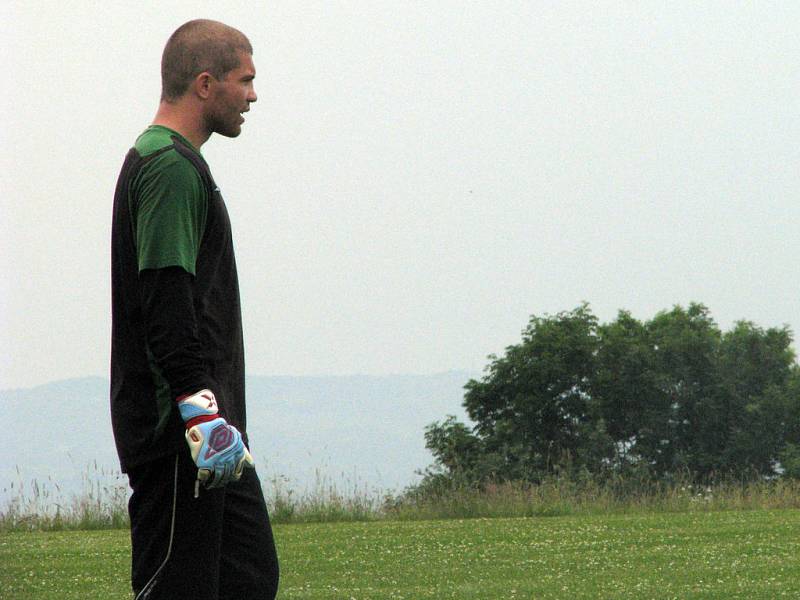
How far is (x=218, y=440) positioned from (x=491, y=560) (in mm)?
7586

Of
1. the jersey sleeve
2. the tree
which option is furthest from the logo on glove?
the tree

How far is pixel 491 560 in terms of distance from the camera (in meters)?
10.5

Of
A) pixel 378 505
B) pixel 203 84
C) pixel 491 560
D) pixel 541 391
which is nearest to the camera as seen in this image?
pixel 203 84

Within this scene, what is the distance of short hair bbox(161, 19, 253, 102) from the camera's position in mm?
3488

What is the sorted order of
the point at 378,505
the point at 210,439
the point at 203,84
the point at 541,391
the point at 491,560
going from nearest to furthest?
the point at 210,439
the point at 203,84
the point at 491,560
the point at 378,505
the point at 541,391

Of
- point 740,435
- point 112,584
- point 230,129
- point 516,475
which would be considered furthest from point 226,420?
point 740,435

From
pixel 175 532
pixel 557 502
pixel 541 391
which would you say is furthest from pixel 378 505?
pixel 541 391

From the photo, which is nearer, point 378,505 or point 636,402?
point 378,505

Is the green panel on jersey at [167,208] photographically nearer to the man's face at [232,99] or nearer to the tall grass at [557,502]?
the man's face at [232,99]

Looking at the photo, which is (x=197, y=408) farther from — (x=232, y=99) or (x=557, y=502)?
(x=557, y=502)

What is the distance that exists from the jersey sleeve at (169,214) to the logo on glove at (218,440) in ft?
1.35

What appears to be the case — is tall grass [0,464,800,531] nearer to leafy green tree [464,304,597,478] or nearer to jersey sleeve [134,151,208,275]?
jersey sleeve [134,151,208,275]

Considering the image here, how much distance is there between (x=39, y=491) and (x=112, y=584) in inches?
257

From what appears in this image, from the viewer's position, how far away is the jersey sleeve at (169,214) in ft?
10.8
